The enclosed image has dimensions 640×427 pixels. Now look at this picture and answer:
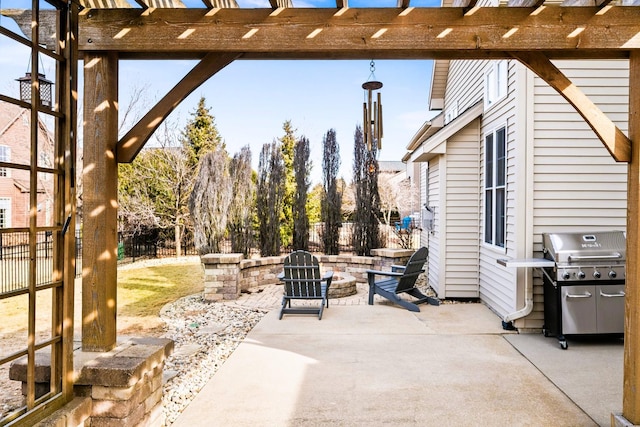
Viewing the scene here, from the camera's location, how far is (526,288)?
17.3 feet

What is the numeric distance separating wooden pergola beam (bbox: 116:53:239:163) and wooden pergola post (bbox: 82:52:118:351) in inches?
4.3

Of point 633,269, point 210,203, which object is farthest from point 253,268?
point 633,269

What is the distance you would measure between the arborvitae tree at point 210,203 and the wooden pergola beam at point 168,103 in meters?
7.90

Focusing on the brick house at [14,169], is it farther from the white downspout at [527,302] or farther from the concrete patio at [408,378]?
the white downspout at [527,302]

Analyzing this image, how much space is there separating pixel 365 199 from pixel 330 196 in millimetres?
929

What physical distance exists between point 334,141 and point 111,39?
895cm

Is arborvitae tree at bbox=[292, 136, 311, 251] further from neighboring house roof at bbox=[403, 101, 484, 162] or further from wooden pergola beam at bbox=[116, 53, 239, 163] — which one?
wooden pergola beam at bbox=[116, 53, 239, 163]

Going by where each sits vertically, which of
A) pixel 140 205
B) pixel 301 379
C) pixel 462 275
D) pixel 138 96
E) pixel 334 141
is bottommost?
pixel 301 379

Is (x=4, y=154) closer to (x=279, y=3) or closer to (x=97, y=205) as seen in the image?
(x=97, y=205)

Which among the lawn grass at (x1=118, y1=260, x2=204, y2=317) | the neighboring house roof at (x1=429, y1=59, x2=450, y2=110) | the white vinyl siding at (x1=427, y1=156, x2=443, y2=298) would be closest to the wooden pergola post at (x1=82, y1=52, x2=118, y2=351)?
the lawn grass at (x1=118, y1=260, x2=204, y2=317)

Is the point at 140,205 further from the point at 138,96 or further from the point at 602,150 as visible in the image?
the point at 602,150

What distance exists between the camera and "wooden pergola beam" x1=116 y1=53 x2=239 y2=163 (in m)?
2.76

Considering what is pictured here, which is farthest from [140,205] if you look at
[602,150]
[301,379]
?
[602,150]

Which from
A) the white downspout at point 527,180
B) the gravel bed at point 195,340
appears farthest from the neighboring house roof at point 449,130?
the gravel bed at point 195,340
